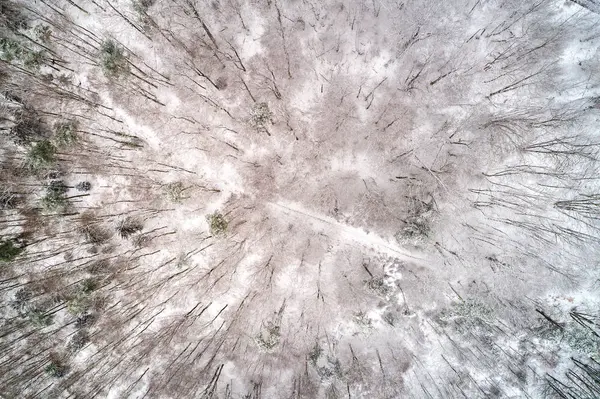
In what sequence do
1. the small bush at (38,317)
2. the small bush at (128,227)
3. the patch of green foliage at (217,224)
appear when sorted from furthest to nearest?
the small bush at (128,227)
the small bush at (38,317)
the patch of green foliage at (217,224)

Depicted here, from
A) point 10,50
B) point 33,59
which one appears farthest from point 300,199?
point 10,50

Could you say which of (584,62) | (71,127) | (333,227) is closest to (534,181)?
(584,62)

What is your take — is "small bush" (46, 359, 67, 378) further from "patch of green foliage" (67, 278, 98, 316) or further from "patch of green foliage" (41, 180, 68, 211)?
"patch of green foliage" (41, 180, 68, 211)

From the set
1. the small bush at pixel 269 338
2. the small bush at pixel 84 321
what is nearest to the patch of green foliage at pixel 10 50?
the small bush at pixel 84 321

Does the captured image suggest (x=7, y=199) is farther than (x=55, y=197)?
Yes

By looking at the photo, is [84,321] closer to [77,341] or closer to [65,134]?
[77,341]

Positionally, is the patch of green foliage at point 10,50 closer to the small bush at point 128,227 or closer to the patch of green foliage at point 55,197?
the patch of green foliage at point 55,197

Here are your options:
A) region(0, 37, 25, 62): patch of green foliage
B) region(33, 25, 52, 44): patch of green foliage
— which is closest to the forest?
region(33, 25, 52, 44): patch of green foliage
